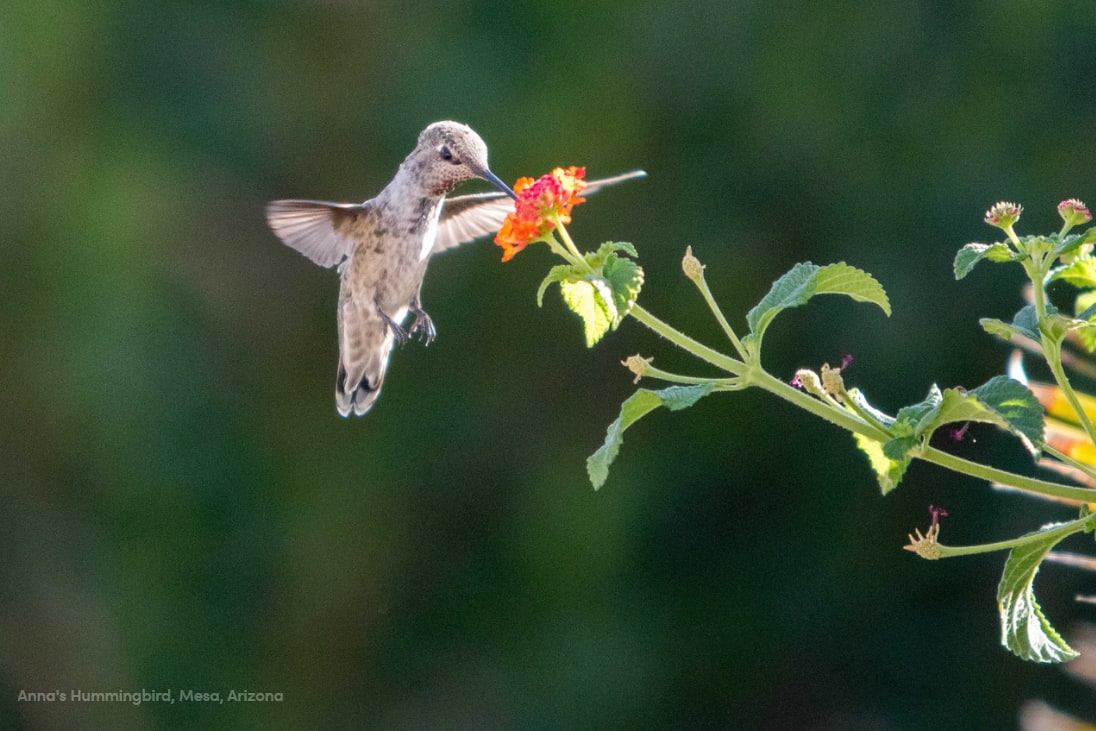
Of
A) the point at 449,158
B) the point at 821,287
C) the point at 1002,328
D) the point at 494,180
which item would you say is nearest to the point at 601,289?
the point at 821,287

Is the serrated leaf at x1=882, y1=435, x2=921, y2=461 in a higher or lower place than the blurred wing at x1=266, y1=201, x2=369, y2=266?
lower

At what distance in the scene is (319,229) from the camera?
2.26 m

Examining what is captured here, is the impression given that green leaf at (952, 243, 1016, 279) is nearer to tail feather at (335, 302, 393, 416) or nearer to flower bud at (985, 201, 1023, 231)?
flower bud at (985, 201, 1023, 231)

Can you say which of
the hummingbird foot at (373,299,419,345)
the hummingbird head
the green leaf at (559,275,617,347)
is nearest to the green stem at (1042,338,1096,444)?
the green leaf at (559,275,617,347)

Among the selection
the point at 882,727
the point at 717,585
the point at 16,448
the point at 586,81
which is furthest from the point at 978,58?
the point at 16,448

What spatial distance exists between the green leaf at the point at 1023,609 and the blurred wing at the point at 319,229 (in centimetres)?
124

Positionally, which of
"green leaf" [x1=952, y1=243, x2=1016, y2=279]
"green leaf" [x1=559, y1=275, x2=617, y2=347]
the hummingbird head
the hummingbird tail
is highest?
the hummingbird head

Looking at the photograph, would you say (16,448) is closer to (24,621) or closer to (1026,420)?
(24,621)

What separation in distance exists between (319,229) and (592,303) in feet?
3.82

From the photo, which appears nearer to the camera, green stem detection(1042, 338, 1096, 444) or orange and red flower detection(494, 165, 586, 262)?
green stem detection(1042, 338, 1096, 444)

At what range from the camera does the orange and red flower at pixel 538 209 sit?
4.15 ft

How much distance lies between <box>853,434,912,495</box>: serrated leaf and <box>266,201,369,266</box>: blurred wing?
1099 millimetres

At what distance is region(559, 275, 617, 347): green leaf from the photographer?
3.80 feet

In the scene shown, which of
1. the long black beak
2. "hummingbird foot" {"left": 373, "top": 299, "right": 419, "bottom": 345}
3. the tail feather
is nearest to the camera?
the long black beak
